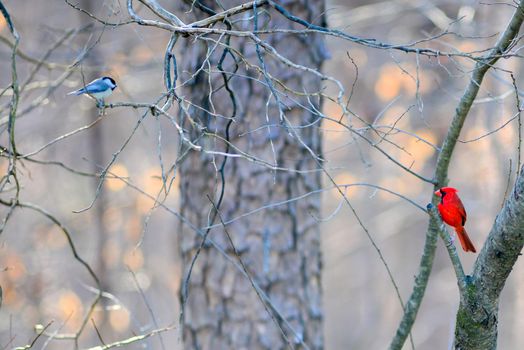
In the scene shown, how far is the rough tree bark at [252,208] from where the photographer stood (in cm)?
393

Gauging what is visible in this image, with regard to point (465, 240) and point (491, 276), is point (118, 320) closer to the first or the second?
point (465, 240)

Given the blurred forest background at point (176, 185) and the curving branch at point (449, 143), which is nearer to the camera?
the curving branch at point (449, 143)

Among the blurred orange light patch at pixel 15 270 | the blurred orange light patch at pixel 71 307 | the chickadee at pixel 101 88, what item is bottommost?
the chickadee at pixel 101 88

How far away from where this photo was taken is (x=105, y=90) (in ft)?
10.6

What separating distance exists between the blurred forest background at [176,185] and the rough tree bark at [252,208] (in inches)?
92.3

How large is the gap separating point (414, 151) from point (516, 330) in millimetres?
2675

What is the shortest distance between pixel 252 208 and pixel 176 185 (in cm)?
621

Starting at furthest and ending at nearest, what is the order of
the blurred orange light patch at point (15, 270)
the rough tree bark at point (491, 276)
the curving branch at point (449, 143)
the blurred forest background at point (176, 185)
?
the blurred forest background at point (176, 185) → the blurred orange light patch at point (15, 270) → the curving branch at point (449, 143) → the rough tree bark at point (491, 276)

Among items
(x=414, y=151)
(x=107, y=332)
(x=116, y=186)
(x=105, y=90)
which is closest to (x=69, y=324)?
(x=107, y=332)

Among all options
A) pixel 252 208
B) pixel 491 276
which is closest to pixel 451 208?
pixel 491 276

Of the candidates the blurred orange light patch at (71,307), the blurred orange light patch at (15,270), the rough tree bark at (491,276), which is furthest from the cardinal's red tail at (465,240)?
the blurred orange light patch at (71,307)

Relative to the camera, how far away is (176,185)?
10047mm

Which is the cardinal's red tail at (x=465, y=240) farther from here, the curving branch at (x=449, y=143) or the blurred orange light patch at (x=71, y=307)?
the blurred orange light patch at (x=71, y=307)

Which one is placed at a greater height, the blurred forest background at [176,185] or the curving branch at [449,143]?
the blurred forest background at [176,185]
